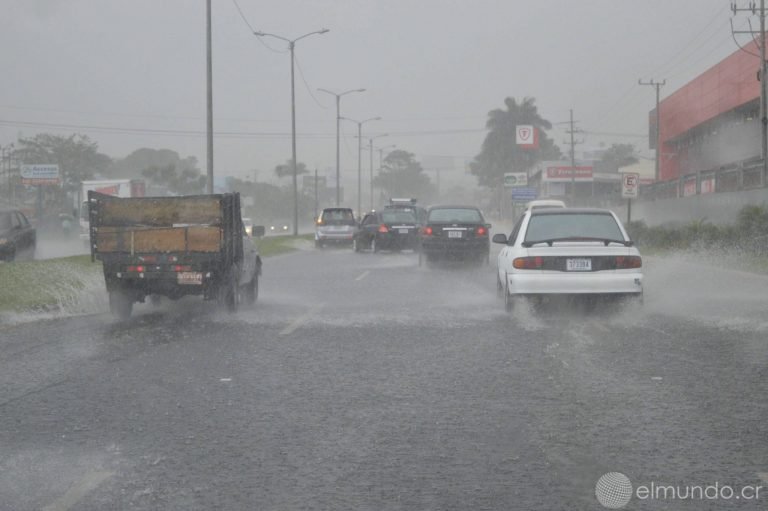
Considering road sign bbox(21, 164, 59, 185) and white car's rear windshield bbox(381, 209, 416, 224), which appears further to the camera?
road sign bbox(21, 164, 59, 185)

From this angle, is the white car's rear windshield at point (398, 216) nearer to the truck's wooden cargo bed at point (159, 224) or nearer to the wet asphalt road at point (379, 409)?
the wet asphalt road at point (379, 409)

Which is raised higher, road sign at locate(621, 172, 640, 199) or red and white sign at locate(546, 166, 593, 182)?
red and white sign at locate(546, 166, 593, 182)

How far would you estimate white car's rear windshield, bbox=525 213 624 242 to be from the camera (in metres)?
13.3

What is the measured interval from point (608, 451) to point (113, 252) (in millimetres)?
8952

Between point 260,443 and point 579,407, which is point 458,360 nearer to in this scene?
point 579,407

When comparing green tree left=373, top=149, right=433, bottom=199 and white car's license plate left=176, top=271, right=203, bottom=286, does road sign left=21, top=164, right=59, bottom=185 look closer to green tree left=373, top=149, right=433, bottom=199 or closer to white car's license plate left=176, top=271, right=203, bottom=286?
white car's license plate left=176, top=271, right=203, bottom=286

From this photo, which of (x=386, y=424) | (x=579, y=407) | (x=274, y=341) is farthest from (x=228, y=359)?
(x=579, y=407)

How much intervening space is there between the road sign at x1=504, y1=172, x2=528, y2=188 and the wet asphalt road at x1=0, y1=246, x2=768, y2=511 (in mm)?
90849

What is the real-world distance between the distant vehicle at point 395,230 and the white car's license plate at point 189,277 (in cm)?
2055

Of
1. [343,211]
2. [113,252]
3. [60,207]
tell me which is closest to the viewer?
[113,252]

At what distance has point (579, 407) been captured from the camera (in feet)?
24.0

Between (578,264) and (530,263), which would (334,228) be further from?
(578,264)

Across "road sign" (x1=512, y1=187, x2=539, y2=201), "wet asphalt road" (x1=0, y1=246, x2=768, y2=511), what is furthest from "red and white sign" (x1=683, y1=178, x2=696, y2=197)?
"road sign" (x1=512, y1=187, x2=539, y2=201)

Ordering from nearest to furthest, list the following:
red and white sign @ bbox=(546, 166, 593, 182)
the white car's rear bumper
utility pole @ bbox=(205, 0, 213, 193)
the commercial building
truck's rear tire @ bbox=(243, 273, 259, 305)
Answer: the white car's rear bumper → truck's rear tire @ bbox=(243, 273, 259, 305) → utility pole @ bbox=(205, 0, 213, 193) → the commercial building → red and white sign @ bbox=(546, 166, 593, 182)
